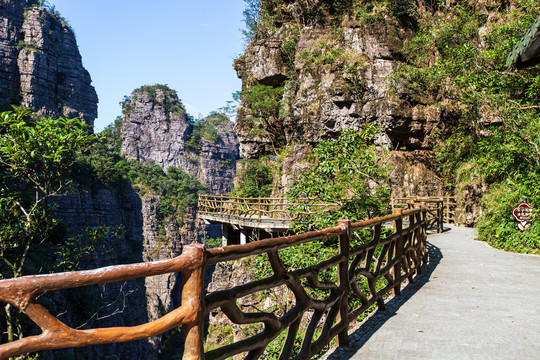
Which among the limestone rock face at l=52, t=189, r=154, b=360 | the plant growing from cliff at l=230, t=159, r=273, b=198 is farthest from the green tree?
the limestone rock face at l=52, t=189, r=154, b=360

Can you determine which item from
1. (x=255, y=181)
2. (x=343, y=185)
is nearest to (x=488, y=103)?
(x=343, y=185)

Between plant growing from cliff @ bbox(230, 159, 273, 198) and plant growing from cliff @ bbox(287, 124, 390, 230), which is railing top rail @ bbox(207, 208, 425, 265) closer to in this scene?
plant growing from cliff @ bbox(287, 124, 390, 230)

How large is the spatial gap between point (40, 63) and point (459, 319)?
51016mm

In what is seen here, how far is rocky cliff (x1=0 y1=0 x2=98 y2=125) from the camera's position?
39.0m

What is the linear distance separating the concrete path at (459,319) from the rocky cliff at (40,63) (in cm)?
4180

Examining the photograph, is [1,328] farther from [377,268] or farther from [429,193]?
[429,193]

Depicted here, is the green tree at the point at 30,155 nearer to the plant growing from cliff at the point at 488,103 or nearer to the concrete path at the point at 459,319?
the concrete path at the point at 459,319

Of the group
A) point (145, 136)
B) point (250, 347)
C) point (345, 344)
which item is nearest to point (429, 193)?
point (345, 344)

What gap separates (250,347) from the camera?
200 centimetres

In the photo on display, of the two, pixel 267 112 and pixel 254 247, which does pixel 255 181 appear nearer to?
pixel 267 112

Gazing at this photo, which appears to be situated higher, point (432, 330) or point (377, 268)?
point (377, 268)

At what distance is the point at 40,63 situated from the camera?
41.6 meters

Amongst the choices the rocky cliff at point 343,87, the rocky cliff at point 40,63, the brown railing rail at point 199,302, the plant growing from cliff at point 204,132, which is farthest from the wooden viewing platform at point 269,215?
the plant growing from cliff at point 204,132

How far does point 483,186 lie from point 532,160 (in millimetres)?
4627
